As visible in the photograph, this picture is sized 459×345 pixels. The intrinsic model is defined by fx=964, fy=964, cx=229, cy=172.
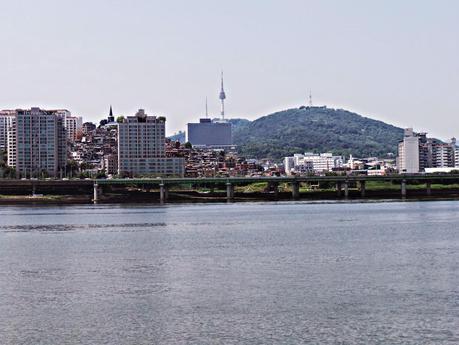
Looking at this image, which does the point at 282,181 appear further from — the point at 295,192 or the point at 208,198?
the point at 208,198

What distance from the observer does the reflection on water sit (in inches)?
1267

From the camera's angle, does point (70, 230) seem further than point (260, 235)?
Yes

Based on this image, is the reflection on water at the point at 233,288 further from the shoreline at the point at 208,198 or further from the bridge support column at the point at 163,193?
the bridge support column at the point at 163,193

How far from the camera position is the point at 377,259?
51781 millimetres

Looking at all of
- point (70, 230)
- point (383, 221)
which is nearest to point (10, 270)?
point (70, 230)

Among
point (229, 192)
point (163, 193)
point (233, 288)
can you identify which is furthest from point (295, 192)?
point (233, 288)

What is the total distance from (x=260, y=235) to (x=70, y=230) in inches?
756

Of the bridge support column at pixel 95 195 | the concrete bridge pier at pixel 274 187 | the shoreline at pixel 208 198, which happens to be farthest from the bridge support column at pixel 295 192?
the bridge support column at pixel 95 195

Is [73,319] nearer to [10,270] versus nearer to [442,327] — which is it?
[442,327]

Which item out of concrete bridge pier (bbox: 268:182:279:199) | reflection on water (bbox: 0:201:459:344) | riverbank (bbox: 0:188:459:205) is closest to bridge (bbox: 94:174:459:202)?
concrete bridge pier (bbox: 268:182:279:199)

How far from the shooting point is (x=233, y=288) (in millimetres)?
41156

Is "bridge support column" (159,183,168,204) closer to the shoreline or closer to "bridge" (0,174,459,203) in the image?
"bridge" (0,174,459,203)

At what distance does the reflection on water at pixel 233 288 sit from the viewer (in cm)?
3219

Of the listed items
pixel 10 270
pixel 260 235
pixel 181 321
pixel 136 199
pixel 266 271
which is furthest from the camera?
pixel 136 199
